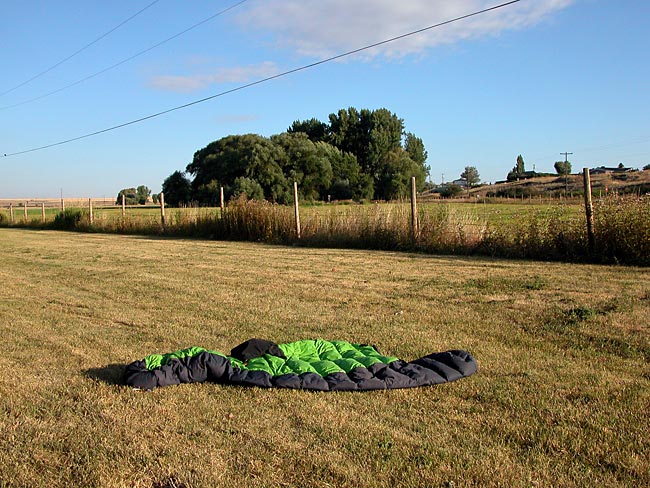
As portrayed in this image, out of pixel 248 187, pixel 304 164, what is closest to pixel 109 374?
pixel 248 187

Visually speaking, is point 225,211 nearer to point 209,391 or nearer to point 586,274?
point 586,274

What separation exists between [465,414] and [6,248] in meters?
18.0

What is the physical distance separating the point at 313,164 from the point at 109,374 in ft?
173

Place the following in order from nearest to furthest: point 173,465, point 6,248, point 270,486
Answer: point 270,486, point 173,465, point 6,248

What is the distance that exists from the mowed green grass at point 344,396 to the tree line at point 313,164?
3485cm

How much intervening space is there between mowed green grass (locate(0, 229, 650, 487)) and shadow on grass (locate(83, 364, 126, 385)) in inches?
1.0

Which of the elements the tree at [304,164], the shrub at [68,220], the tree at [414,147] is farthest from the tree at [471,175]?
the shrub at [68,220]

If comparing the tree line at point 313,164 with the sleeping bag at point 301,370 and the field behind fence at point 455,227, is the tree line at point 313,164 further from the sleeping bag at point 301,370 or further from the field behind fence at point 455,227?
the sleeping bag at point 301,370

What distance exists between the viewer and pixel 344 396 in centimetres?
395

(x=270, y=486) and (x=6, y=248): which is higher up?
(x=6, y=248)

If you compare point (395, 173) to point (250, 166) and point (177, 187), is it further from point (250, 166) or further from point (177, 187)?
point (177, 187)

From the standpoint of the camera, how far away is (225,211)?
19.7 meters

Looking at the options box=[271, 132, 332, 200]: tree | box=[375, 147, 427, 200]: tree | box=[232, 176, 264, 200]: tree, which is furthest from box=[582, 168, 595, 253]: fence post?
box=[375, 147, 427, 200]: tree

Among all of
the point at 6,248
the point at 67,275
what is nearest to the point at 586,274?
the point at 67,275
